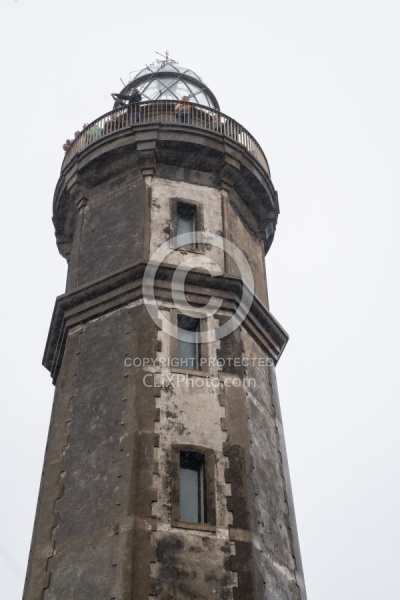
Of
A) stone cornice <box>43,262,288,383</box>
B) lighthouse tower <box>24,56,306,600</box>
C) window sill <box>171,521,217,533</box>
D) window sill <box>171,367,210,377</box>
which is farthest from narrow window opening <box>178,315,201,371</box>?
window sill <box>171,521,217,533</box>

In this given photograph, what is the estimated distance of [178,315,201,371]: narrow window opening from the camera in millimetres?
18156

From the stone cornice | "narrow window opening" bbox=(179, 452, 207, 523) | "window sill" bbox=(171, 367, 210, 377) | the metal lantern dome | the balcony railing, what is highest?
the metal lantern dome

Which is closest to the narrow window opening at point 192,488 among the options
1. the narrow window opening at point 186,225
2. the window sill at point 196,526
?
the window sill at point 196,526

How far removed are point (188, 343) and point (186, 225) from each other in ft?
13.1

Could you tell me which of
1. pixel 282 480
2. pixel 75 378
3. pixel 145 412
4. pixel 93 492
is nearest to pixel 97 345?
pixel 75 378

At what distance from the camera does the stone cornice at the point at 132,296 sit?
19125mm

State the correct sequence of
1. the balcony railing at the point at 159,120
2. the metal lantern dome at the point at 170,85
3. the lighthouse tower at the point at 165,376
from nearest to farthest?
the lighthouse tower at the point at 165,376, the balcony railing at the point at 159,120, the metal lantern dome at the point at 170,85

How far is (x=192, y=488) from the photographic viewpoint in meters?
16.1

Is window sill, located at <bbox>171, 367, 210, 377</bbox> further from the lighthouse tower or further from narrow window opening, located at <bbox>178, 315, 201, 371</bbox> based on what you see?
narrow window opening, located at <bbox>178, 315, 201, 371</bbox>

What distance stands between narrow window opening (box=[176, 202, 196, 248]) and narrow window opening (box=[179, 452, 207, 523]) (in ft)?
20.2

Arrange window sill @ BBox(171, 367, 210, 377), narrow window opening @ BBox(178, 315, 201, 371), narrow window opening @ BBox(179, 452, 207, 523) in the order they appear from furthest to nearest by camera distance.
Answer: narrow window opening @ BBox(178, 315, 201, 371)
window sill @ BBox(171, 367, 210, 377)
narrow window opening @ BBox(179, 452, 207, 523)

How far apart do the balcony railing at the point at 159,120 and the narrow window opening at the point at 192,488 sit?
10356mm

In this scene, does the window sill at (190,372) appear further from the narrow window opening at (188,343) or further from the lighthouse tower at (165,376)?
the narrow window opening at (188,343)

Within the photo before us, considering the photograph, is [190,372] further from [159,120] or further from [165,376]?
[159,120]
